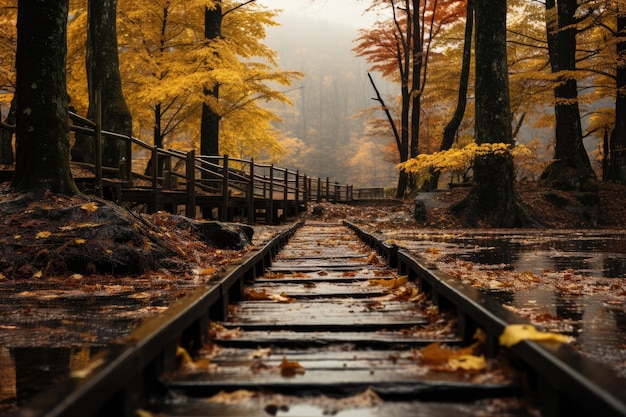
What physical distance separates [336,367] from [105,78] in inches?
514

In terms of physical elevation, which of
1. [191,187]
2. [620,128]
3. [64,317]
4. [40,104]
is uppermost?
[620,128]

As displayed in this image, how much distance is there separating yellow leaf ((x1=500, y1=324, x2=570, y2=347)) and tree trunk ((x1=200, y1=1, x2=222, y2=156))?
1716 centimetres

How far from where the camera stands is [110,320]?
3580mm

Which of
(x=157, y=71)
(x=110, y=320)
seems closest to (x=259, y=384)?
(x=110, y=320)

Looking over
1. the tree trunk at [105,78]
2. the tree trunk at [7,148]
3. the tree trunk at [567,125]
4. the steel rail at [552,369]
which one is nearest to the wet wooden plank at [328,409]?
the steel rail at [552,369]

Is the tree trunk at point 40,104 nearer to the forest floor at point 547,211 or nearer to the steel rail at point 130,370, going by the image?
the steel rail at point 130,370

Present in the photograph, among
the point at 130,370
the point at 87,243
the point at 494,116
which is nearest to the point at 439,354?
the point at 130,370

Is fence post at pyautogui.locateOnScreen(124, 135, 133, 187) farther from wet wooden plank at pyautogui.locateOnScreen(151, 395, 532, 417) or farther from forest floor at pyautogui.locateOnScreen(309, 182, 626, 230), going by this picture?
wet wooden plank at pyautogui.locateOnScreen(151, 395, 532, 417)

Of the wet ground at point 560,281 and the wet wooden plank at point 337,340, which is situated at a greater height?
the wet ground at point 560,281

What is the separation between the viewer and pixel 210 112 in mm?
18859

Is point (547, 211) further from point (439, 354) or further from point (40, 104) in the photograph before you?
point (439, 354)

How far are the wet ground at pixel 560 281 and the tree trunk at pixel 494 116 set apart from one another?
3.92m

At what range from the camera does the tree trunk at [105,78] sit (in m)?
13.2

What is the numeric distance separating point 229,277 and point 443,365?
5.87 feet
